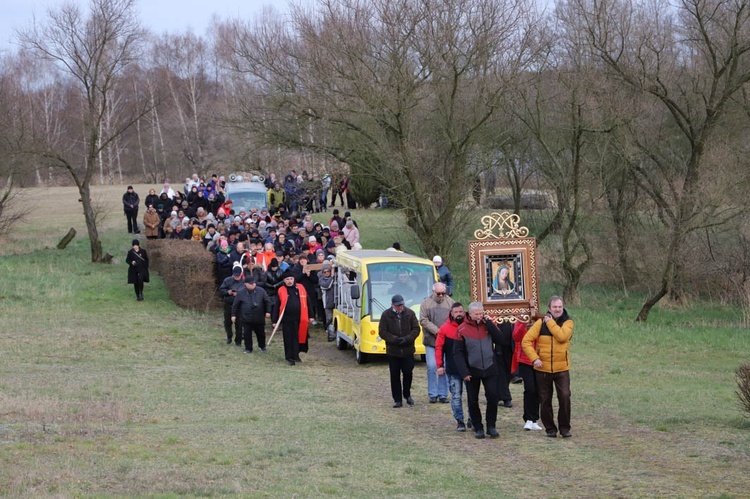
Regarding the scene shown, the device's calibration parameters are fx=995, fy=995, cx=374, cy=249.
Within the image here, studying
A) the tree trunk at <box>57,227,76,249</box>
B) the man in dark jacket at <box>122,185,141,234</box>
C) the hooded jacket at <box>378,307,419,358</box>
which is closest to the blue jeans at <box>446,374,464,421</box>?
the hooded jacket at <box>378,307,419,358</box>

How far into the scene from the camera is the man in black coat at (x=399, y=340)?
15.7m

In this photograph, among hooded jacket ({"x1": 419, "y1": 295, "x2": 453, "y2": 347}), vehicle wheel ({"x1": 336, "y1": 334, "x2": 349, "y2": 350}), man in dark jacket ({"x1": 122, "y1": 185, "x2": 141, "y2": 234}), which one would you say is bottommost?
vehicle wheel ({"x1": 336, "y1": 334, "x2": 349, "y2": 350})

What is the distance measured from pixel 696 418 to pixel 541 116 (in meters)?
→ 18.1

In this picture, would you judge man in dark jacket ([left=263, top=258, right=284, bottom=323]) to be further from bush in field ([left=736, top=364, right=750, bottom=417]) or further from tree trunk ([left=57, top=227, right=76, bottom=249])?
tree trunk ([left=57, top=227, right=76, bottom=249])

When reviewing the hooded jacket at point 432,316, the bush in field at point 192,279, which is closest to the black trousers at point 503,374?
the hooded jacket at point 432,316

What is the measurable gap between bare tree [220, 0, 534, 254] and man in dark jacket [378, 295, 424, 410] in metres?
14.6

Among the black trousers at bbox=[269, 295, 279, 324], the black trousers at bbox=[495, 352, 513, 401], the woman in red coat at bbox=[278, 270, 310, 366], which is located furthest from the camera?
the black trousers at bbox=[269, 295, 279, 324]

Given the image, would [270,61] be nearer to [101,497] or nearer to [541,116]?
[541,116]

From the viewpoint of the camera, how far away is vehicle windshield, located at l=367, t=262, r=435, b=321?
21047 mm

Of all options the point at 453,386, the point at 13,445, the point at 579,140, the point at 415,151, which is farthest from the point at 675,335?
the point at 13,445

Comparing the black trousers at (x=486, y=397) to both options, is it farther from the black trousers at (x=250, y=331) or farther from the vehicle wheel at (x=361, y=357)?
the black trousers at (x=250, y=331)

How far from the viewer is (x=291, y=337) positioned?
20.5 meters

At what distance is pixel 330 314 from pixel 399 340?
948cm

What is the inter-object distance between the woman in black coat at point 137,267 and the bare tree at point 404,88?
23.1 ft
